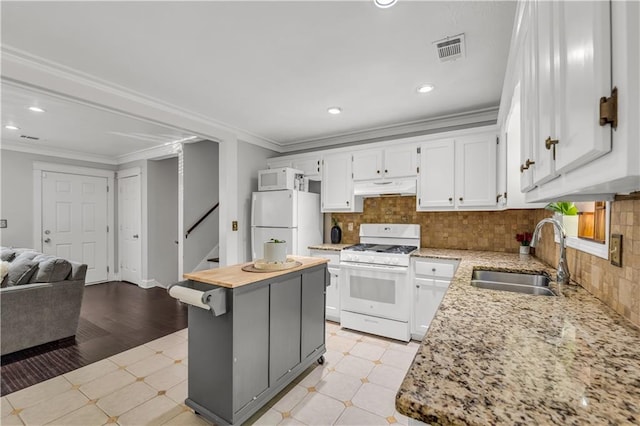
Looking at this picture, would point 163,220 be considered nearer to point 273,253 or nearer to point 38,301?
point 38,301

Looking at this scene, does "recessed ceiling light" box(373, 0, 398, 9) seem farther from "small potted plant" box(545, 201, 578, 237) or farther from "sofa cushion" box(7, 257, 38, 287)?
"sofa cushion" box(7, 257, 38, 287)

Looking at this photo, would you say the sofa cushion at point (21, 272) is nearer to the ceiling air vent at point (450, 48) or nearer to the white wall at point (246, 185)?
the white wall at point (246, 185)

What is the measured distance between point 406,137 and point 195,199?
320 cm

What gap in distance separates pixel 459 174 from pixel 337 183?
1.39 m

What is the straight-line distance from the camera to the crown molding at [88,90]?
1.94m

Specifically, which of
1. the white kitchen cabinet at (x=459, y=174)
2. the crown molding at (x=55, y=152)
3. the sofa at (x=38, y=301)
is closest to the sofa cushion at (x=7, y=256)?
the sofa at (x=38, y=301)

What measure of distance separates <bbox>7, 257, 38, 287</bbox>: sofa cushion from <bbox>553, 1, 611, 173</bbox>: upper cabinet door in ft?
13.3

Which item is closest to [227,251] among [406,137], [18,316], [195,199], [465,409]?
[195,199]

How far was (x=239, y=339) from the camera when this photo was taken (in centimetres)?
170

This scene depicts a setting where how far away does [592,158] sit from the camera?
1.81 ft

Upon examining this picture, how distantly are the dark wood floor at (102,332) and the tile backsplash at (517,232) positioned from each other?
2539 millimetres

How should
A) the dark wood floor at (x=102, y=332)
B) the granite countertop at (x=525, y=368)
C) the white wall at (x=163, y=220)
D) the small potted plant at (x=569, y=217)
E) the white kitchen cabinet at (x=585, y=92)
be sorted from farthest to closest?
1. the white wall at (x=163, y=220)
2. the dark wood floor at (x=102, y=332)
3. the small potted plant at (x=569, y=217)
4. the granite countertop at (x=525, y=368)
5. the white kitchen cabinet at (x=585, y=92)

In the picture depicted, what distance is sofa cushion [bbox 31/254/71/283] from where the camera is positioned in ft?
9.21

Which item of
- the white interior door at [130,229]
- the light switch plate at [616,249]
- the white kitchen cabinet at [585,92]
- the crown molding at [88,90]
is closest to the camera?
the white kitchen cabinet at [585,92]
